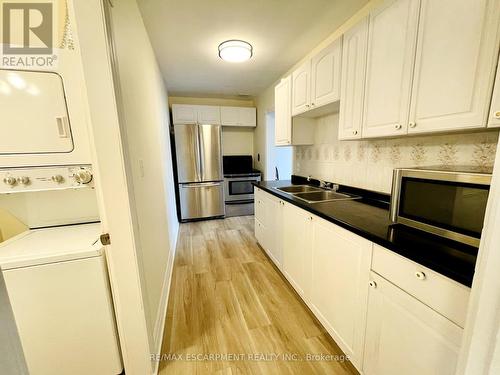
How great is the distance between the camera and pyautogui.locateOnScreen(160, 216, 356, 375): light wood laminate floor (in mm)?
1302

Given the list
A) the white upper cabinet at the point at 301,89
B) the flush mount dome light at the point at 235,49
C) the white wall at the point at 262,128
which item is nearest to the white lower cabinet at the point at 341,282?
the white upper cabinet at the point at 301,89

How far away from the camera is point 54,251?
3.34 ft

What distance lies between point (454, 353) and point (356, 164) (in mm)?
1440

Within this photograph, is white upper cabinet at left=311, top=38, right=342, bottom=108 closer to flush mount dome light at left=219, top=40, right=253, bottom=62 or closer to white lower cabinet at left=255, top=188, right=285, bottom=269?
flush mount dome light at left=219, top=40, right=253, bottom=62

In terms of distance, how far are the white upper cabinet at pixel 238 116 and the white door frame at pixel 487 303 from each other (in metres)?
4.05

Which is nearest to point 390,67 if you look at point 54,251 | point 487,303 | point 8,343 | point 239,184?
point 487,303

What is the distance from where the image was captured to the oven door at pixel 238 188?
4176 millimetres

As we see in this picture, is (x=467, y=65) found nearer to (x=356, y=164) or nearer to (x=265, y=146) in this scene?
(x=356, y=164)

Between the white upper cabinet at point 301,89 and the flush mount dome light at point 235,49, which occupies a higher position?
the flush mount dome light at point 235,49

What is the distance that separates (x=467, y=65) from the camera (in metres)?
0.90

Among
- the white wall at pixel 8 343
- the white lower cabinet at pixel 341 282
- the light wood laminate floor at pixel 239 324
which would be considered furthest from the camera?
the light wood laminate floor at pixel 239 324

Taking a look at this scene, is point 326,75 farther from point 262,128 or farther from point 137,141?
point 262,128

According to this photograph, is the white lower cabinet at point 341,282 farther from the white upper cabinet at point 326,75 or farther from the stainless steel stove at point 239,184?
the stainless steel stove at point 239,184

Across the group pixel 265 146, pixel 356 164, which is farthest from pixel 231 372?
pixel 265 146
